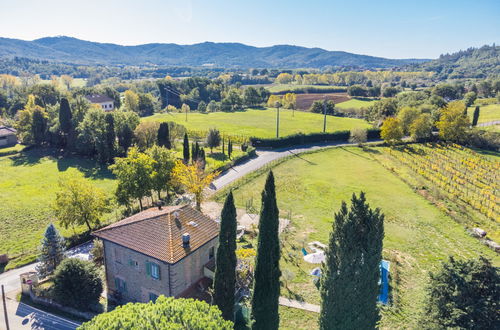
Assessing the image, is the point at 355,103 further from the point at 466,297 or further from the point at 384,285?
the point at 466,297

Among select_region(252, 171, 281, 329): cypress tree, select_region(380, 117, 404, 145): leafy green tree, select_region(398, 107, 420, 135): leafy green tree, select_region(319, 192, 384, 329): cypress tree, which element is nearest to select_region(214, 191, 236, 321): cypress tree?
select_region(252, 171, 281, 329): cypress tree

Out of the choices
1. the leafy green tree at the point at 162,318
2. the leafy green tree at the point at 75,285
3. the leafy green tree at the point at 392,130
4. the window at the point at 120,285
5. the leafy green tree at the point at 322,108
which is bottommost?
the window at the point at 120,285

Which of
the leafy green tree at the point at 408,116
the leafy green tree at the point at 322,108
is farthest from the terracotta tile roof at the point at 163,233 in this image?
the leafy green tree at the point at 322,108

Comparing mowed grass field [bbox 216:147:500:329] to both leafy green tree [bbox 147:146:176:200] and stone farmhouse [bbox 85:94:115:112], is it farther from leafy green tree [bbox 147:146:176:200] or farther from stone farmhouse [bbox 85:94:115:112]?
stone farmhouse [bbox 85:94:115:112]

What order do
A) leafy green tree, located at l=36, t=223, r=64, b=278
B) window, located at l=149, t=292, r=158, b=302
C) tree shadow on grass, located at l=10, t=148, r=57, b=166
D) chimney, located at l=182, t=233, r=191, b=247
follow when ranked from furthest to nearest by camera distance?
tree shadow on grass, located at l=10, t=148, r=57, b=166 → leafy green tree, located at l=36, t=223, r=64, b=278 → window, located at l=149, t=292, r=158, b=302 → chimney, located at l=182, t=233, r=191, b=247

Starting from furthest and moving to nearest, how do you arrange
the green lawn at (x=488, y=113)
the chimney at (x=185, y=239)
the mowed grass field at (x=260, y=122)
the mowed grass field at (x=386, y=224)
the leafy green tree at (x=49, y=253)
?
the green lawn at (x=488, y=113) → the mowed grass field at (x=260, y=122) → the leafy green tree at (x=49, y=253) → the mowed grass field at (x=386, y=224) → the chimney at (x=185, y=239)

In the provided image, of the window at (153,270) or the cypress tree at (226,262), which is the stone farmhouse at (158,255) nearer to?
the window at (153,270)
